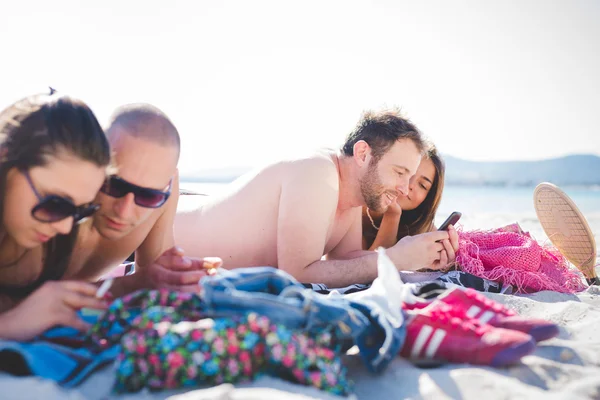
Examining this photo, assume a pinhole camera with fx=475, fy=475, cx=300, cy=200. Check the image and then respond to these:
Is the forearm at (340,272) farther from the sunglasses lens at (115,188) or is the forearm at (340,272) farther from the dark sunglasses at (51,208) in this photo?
the dark sunglasses at (51,208)

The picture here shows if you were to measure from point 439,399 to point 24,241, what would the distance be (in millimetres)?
1770

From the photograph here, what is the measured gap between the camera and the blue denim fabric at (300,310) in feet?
5.90

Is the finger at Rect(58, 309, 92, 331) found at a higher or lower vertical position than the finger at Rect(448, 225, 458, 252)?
higher

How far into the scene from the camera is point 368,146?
4.18 m

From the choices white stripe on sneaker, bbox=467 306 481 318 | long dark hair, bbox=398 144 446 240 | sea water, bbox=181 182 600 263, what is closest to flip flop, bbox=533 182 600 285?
sea water, bbox=181 182 600 263

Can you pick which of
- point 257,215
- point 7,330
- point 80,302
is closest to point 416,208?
point 257,215

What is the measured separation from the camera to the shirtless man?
354cm

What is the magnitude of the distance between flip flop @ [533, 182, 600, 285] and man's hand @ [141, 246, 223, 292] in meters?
3.63

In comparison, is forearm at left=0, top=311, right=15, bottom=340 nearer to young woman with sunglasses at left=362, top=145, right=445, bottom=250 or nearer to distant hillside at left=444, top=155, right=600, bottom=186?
young woman with sunglasses at left=362, top=145, right=445, bottom=250

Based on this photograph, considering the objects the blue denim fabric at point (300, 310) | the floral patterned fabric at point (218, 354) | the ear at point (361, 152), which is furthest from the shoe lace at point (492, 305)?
the ear at point (361, 152)

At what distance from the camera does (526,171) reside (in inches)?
1944

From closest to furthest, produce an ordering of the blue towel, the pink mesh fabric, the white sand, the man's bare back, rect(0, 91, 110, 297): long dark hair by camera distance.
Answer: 1. the white sand
2. the blue towel
3. rect(0, 91, 110, 297): long dark hair
4. the man's bare back
5. the pink mesh fabric

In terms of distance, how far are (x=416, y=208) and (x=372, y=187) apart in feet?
4.03

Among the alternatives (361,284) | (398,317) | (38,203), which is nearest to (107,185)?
(38,203)
